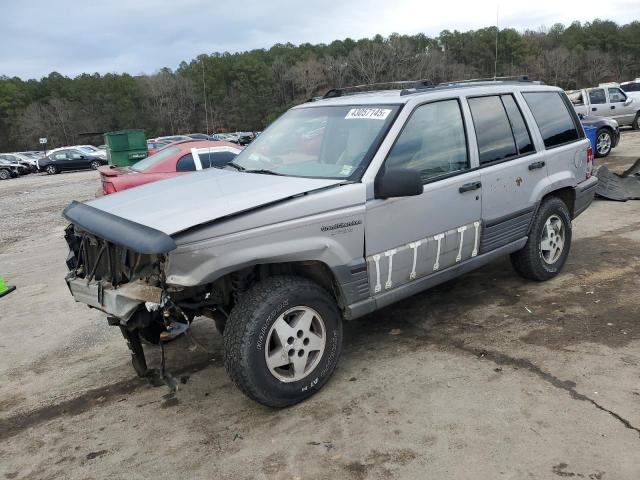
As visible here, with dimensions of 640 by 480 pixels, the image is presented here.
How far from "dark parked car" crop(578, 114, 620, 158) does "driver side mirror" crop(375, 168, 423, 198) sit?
469 inches

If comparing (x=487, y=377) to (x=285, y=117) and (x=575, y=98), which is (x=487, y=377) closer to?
(x=285, y=117)

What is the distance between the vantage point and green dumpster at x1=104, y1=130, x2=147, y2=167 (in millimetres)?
16109

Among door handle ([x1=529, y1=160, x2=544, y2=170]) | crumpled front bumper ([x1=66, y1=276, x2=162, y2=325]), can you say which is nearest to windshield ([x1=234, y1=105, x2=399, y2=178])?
crumpled front bumper ([x1=66, y1=276, x2=162, y2=325])

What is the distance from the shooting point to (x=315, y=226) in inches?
130

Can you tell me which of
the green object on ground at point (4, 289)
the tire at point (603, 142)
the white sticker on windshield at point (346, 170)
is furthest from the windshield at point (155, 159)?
the tire at point (603, 142)

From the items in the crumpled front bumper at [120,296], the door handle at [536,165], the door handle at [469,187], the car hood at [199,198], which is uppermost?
the car hood at [199,198]

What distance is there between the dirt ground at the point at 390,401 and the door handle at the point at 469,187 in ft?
3.70

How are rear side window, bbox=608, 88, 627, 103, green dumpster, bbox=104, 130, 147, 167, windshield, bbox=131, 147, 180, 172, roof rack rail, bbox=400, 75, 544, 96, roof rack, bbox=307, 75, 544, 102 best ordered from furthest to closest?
rear side window, bbox=608, 88, 627, 103, green dumpster, bbox=104, 130, 147, 167, windshield, bbox=131, 147, 180, 172, roof rack, bbox=307, 75, 544, 102, roof rack rail, bbox=400, 75, 544, 96

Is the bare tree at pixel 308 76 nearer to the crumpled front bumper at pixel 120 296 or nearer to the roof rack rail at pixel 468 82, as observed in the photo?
the roof rack rail at pixel 468 82

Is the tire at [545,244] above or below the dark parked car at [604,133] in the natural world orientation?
below

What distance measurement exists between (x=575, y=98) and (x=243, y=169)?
58.1 feet

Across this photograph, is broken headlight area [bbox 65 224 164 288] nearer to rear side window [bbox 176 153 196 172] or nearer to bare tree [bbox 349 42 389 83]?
rear side window [bbox 176 153 196 172]

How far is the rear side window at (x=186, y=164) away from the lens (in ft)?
28.3

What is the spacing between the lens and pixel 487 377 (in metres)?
3.55
